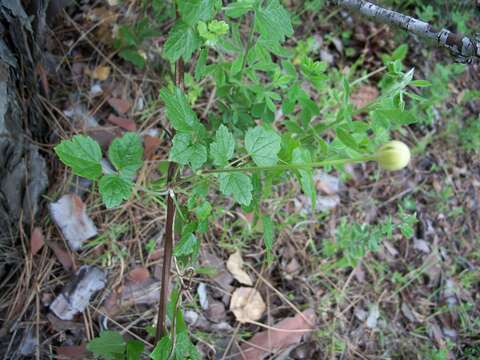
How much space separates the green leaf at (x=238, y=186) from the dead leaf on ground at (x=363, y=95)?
1.52m

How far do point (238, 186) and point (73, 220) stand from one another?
0.84m

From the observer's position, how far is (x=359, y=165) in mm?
2312

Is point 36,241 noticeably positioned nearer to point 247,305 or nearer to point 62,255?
point 62,255

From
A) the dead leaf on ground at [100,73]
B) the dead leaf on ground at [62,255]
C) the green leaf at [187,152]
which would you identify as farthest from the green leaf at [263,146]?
the dead leaf on ground at [100,73]

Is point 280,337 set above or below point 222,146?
below

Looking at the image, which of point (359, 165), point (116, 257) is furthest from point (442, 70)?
point (116, 257)

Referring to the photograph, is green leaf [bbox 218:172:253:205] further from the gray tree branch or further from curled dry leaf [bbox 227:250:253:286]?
curled dry leaf [bbox 227:250:253:286]

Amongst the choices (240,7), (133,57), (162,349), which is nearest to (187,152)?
(240,7)

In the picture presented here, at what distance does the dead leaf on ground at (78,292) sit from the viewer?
1527mm

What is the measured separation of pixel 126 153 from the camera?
45.1 inches

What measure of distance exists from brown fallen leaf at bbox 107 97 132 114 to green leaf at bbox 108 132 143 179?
0.75 m

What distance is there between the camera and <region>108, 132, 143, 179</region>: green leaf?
3.74 feet

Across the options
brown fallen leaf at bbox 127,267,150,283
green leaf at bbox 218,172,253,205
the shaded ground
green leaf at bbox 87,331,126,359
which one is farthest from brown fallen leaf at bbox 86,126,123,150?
green leaf at bbox 218,172,253,205

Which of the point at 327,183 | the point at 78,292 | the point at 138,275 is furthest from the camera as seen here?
the point at 327,183
